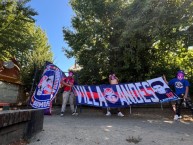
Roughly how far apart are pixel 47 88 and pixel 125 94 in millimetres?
3547

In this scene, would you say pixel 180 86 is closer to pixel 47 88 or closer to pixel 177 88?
pixel 177 88

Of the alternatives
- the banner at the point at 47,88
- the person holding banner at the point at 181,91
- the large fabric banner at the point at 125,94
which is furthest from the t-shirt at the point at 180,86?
the banner at the point at 47,88

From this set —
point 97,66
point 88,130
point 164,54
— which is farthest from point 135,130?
point 164,54

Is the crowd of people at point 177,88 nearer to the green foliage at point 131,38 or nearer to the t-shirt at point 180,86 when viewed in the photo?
the t-shirt at point 180,86

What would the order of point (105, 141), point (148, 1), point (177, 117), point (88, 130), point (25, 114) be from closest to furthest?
point (25, 114) < point (105, 141) < point (88, 130) < point (177, 117) < point (148, 1)

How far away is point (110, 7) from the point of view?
1555 cm

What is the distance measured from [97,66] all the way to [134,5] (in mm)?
3852

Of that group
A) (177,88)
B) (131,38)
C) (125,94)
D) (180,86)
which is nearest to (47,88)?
(125,94)

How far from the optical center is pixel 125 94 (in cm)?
1245

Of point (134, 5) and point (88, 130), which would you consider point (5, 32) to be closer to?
point (134, 5)

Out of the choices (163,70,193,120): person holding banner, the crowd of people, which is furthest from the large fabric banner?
(163,70,193,120): person holding banner

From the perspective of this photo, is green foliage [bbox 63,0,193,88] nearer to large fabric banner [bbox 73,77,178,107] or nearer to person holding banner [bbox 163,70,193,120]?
large fabric banner [bbox 73,77,178,107]

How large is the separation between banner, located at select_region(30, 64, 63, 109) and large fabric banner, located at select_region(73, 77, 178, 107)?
95cm

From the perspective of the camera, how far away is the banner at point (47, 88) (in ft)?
40.8
